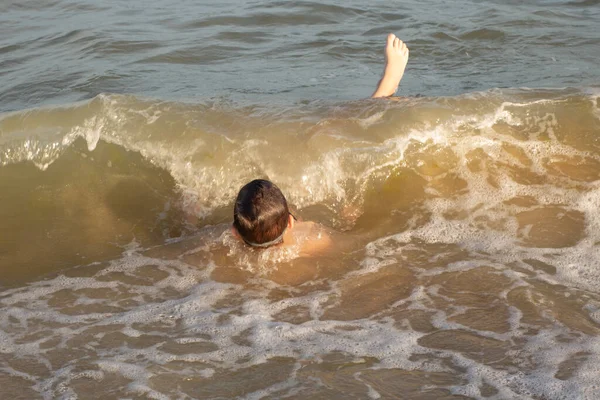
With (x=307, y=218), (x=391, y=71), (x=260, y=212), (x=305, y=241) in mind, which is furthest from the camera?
(x=391, y=71)

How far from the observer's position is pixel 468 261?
468 cm

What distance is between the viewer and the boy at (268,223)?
15.1 feet

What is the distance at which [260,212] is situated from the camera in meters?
4.59

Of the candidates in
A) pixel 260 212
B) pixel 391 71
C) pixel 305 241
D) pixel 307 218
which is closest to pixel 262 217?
pixel 260 212

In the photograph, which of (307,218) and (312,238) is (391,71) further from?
(312,238)

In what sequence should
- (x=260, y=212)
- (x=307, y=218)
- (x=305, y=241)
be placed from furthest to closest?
1. (x=307, y=218)
2. (x=305, y=241)
3. (x=260, y=212)

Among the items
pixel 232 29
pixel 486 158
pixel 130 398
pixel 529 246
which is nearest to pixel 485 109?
pixel 486 158

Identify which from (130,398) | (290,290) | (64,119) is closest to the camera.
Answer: (130,398)

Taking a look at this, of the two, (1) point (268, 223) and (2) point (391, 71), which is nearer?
(1) point (268, 223)

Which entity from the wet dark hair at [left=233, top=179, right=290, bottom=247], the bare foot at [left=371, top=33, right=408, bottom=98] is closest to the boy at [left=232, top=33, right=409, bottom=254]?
the wet dark hair at [left=233, top=179, right=290, bottom=247]

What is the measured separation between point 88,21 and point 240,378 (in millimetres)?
7229

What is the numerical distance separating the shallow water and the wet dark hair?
0.16 m

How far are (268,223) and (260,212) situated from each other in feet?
0.29

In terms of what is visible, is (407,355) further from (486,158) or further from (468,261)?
(486,158)
